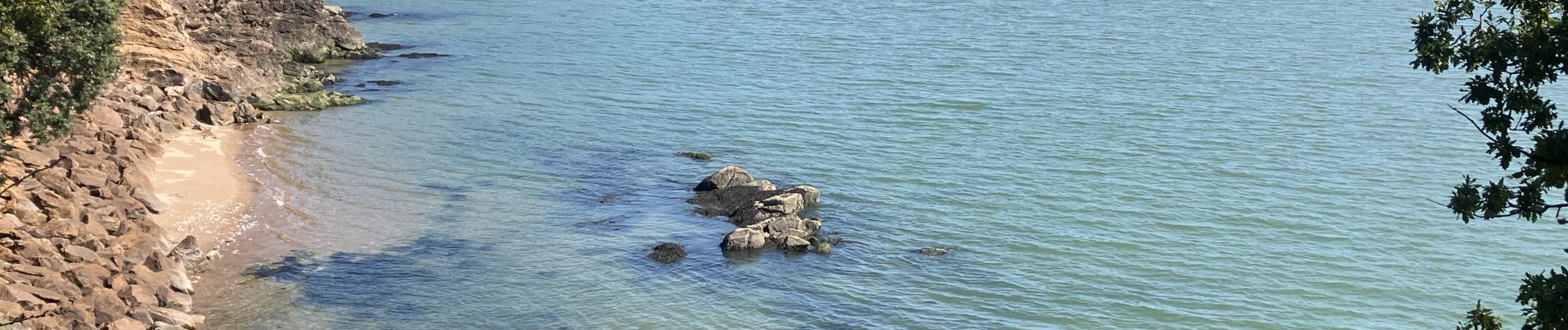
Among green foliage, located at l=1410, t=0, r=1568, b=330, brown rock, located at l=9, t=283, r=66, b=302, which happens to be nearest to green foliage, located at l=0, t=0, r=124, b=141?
brown rock, located at l=9, t=283, r=66, b=302

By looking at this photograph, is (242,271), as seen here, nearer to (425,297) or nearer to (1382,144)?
(425,297)

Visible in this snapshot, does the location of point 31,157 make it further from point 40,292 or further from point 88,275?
point 40,292

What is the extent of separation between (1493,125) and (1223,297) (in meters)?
16.3

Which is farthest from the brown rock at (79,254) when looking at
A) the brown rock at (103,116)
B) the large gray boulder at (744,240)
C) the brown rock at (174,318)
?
the large gray boulder at (744,240)

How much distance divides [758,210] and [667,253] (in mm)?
4495

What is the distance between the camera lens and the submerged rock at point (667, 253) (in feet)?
105

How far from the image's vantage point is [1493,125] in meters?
14.2

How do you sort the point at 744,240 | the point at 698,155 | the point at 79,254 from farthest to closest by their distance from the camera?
the point at 698,155 → the point at 744,240 → the point at 79,254

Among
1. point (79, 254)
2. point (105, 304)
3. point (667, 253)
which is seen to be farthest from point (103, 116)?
point (667, 253)

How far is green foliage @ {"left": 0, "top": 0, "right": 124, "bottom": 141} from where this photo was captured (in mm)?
22641

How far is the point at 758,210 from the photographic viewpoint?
119 ft

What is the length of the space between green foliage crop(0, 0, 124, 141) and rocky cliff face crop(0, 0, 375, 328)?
5.39 ft

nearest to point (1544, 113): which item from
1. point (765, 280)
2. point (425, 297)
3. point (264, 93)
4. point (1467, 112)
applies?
point (765, 280)

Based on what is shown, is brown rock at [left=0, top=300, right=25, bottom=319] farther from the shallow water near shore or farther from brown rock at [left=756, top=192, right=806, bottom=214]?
brown rock at [left=756, top=192, right=806, bottom=214]
